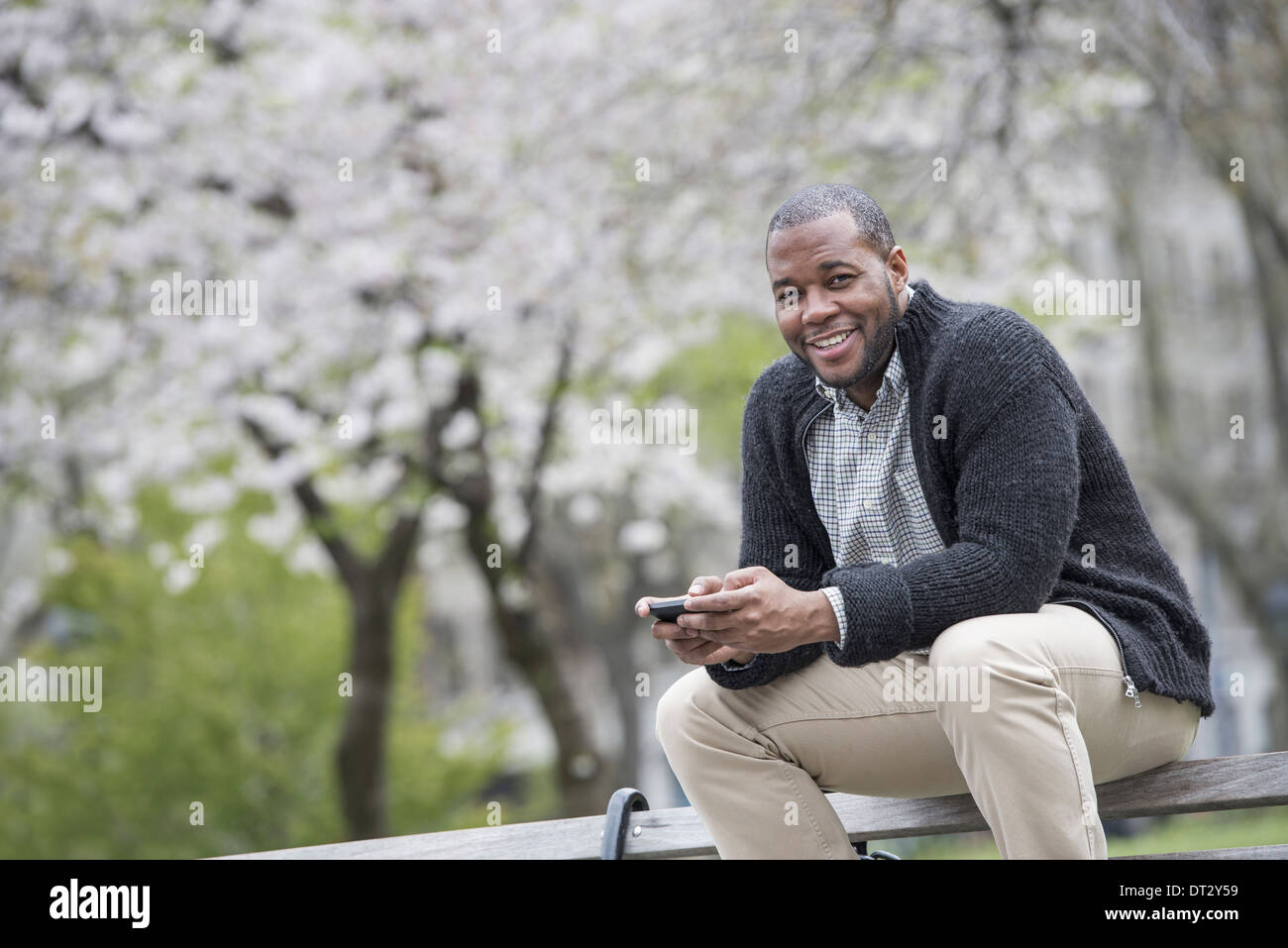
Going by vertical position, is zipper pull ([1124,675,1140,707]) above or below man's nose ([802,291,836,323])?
below

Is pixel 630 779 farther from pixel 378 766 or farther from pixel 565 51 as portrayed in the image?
pixel 565 51

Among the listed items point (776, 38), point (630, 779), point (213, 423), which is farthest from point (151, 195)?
point (630, 779)

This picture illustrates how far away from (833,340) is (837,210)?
243 mm

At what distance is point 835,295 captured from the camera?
8.57ft

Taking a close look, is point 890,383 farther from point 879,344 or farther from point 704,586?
point 704,586

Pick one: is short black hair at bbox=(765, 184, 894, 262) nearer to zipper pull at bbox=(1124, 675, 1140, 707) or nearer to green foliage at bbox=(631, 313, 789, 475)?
zipper pull at bbox=(1124, 675, 1140, 707)

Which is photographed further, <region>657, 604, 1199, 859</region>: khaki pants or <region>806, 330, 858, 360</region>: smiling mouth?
<region>806, 330, 858, 360</region>: smiling mouth

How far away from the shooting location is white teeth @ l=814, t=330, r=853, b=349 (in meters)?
2.62

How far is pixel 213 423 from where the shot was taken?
1015 centimetres

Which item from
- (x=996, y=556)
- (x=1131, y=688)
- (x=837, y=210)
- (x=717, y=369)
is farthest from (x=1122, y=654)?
(x=717, y=369)

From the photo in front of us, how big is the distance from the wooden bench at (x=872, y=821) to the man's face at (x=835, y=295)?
877 millimetres

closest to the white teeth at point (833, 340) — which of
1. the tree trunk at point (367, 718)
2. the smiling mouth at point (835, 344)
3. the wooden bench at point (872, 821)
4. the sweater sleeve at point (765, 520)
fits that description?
the smiling mouth at point (835, 344)

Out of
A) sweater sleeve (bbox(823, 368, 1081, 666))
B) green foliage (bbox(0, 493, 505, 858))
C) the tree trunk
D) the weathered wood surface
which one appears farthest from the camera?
green foliage (bbox(0, 493, 505, 858))

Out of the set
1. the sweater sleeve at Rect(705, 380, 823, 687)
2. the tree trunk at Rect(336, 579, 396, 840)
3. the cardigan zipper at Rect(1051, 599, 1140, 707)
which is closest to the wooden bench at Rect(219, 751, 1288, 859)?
the cardigan zipper at Rect(1051, 599, 1140, 707)
